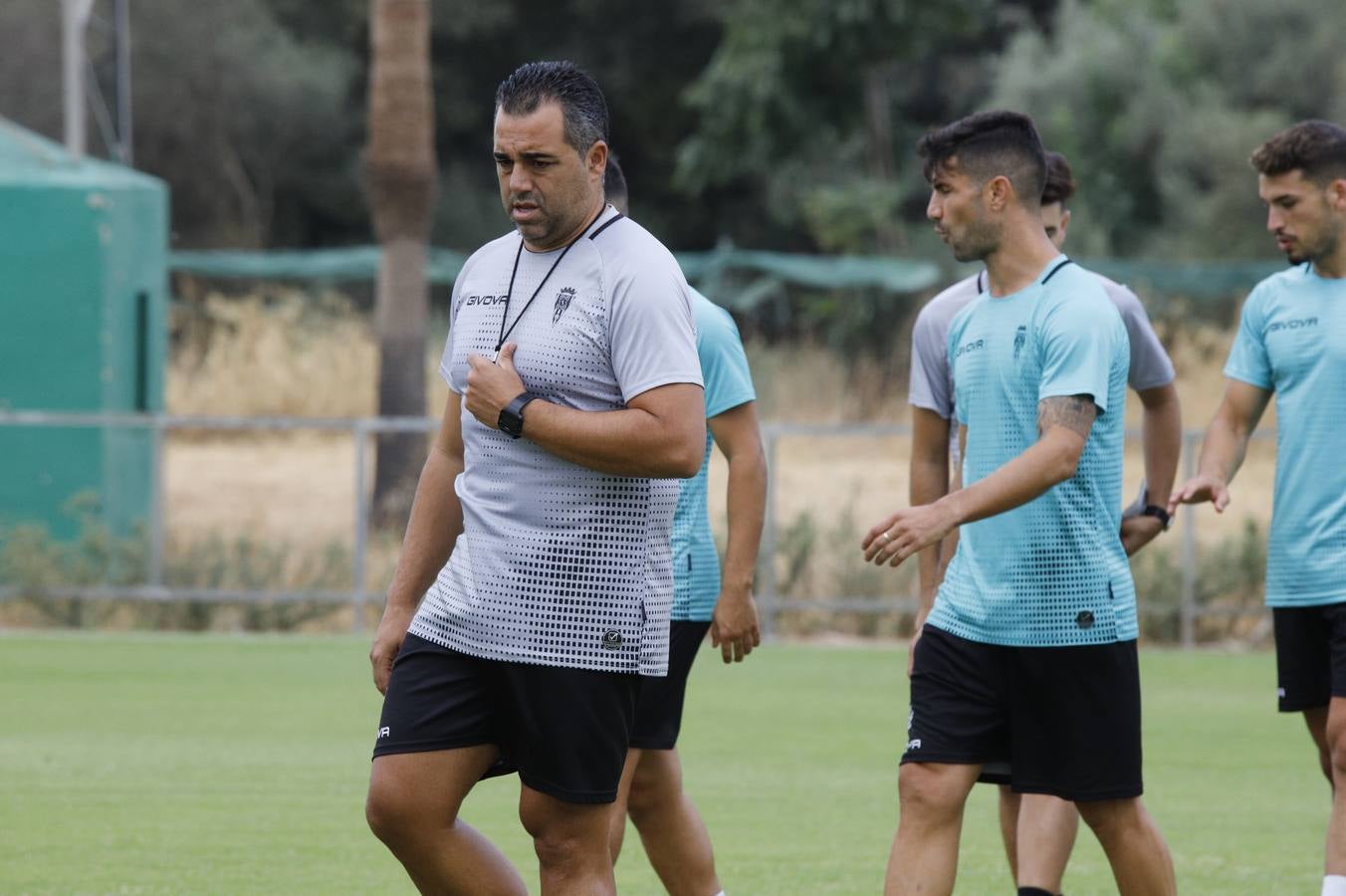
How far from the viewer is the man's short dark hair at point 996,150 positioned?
5.65m

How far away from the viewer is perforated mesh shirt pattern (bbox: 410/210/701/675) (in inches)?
189

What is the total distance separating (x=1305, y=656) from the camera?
6.52 m

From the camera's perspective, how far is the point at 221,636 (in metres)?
15.9

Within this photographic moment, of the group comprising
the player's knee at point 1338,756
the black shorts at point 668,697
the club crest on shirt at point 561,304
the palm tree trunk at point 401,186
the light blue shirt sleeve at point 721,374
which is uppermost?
the palm tree trunk at point 401,186

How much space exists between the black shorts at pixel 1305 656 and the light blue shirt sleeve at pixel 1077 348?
143 centimetres

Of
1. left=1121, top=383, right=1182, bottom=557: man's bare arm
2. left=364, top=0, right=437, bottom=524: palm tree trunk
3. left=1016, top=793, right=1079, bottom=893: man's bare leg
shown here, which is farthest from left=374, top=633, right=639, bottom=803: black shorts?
left=364, top=0, right=437, bottom=524: palm tree trunk

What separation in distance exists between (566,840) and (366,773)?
5018mm

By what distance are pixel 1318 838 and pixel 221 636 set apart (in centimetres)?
949

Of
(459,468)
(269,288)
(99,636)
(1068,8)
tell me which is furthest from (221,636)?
(1068,8)

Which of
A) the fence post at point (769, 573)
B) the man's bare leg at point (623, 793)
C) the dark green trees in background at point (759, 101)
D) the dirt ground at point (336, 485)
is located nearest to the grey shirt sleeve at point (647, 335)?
the man's bare leg at point (623, 793)

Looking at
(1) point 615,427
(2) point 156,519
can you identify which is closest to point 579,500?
(1) point 615,427

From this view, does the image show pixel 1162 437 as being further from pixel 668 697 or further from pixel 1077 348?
pixel 668 697

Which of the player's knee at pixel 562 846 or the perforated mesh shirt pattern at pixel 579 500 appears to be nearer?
the perforated mesh shirt pattern at pixel 579 500

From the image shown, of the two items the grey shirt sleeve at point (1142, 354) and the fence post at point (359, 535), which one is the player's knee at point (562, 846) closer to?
the grey shirt sleeve at point (1142, 354)
